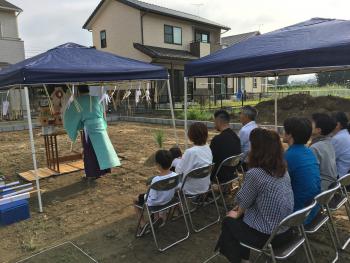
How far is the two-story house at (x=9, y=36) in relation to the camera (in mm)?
17672

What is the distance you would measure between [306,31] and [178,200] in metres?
3.10

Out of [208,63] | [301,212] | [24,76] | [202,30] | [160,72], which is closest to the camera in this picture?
[301,212]

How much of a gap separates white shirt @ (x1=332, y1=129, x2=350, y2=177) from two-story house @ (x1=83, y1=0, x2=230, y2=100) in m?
15.7

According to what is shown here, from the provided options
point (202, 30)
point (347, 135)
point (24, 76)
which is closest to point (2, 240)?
point (24, 76)

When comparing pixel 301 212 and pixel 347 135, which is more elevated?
pixel 347 135

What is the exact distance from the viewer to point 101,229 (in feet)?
12.9

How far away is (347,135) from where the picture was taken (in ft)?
12.1

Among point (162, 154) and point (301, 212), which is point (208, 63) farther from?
point (301, 212)

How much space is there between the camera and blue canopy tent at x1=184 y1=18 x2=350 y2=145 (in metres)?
3.71

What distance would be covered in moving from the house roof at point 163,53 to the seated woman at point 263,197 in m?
16.8

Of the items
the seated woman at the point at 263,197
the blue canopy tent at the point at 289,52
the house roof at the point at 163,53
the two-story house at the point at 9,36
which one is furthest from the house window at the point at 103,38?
the seated woman at the point at 263,197

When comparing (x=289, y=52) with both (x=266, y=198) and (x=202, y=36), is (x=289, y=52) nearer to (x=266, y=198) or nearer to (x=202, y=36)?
(x=266, y=198)

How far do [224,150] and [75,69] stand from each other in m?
2.45

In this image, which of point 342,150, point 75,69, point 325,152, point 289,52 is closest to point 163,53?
point 75,69
